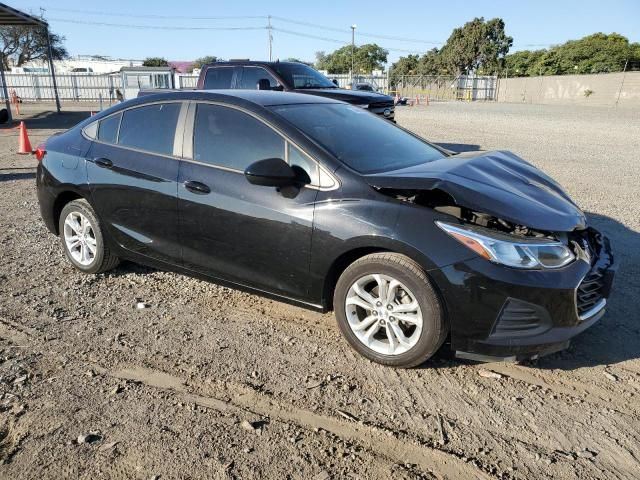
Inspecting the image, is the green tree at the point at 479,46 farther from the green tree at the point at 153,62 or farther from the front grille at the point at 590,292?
the front grille at the point at 590,292

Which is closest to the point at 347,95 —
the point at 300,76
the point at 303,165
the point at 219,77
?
the point at 300,76

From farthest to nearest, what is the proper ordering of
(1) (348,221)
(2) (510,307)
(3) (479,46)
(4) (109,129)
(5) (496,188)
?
1. (3) (479,46)
2. (4) (109,129)
3. (5) (496,188)
4. (1) (348,221)
5. (2) (510,307)

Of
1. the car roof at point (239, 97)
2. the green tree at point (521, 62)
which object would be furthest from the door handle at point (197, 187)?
the green tree at point (521, 62)

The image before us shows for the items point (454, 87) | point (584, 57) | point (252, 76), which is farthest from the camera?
point (584, 57)

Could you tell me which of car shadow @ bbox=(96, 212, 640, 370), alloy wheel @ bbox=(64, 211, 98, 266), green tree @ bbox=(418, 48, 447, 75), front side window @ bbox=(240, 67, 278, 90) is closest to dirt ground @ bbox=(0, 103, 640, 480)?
car shadow @ bbox=(96, 212, 640, 370)

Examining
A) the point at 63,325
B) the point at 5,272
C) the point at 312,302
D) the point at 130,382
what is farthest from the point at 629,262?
the point at 5,272

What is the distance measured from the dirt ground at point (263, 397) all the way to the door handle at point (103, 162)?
1.04 metres

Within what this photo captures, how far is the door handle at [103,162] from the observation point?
4.44 m

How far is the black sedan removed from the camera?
3041 mm

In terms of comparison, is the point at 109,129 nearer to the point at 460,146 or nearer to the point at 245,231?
the point at 245,231

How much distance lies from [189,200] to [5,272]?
2250 mm

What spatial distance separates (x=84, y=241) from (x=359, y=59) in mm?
113241

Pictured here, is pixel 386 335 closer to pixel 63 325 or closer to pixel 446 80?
pixel 63 325

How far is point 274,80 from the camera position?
10828mm
